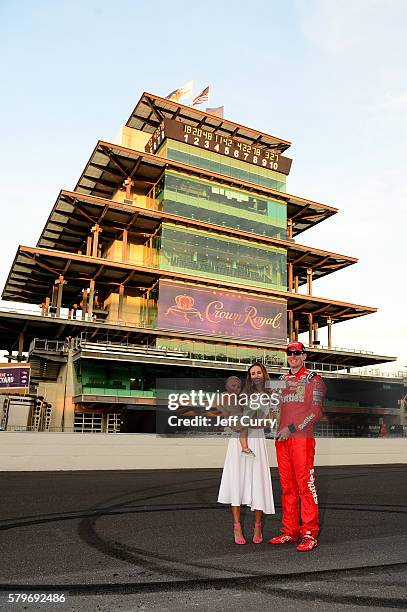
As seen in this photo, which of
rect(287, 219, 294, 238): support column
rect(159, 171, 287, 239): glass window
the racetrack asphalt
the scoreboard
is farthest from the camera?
rect(287, 219, 294, 238): support column

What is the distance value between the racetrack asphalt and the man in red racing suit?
367 millimetres

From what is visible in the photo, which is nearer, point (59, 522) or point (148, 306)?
point (59, 522)

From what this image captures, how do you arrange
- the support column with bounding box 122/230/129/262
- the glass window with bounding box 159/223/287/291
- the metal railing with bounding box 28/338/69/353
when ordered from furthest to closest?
the support column with bounding box 122/230/129/262 → the glass window with bounding box 159/223/287/291 → the metal railing with bounding box 28/338/69/353

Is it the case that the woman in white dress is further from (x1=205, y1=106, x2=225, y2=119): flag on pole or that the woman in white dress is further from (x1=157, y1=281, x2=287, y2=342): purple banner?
(x1=205, y1=106, x2=225, y2=119): flag on pole

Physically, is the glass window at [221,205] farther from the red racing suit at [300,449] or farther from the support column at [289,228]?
the red racing suit at [300,449]

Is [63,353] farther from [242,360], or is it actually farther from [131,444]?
[131,444]

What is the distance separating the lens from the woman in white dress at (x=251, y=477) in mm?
5965

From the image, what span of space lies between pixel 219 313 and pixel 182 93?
2737 centimetres

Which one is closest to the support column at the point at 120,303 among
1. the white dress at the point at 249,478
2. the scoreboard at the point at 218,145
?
the scoreboard at the point at 218,145

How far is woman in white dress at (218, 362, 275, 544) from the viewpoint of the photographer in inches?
235

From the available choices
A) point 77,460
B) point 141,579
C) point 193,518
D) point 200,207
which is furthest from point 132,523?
point 200,207

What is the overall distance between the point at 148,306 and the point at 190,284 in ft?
15.4

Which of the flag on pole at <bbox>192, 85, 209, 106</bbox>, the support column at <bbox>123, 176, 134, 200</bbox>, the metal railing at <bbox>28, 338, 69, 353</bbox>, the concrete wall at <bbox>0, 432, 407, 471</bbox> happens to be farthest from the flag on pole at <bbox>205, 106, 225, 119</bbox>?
the concrete wall at <bbox>0, 432, 407, 471</bbox>

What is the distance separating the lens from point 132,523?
7.49m
